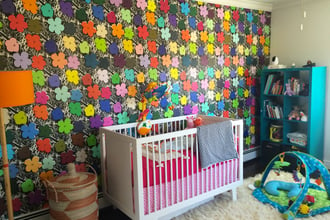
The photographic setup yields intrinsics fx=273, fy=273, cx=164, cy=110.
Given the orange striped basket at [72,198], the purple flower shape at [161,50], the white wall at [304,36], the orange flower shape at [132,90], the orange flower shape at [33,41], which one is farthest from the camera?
the white wall at [304,36]

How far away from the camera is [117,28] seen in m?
2.58

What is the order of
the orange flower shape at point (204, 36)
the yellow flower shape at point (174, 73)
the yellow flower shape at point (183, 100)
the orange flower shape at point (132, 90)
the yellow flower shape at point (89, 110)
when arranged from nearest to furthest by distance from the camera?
the yellow flower shape at point (89, 110), the orange flower shape at point (132, 90), the yellow flower shape at point (174, 73), the yellow flower shape at point (183, 100), the orange flower shape at point (204, 36)

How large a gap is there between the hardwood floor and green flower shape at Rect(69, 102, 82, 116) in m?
0.94

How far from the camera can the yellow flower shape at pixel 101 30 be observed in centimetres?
247

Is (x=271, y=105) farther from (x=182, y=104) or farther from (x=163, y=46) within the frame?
(x=163, y=46)

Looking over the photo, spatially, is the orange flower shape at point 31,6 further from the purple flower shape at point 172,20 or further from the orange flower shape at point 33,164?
the purple flower shape at point 172,20

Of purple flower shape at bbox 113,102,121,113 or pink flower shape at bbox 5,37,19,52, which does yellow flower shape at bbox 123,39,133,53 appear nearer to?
purple flower shape at bbox 113,102,121,113

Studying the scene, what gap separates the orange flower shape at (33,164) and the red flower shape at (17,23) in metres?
1.02

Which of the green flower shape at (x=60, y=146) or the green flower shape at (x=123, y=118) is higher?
the green flower shape at (x=123, y=118)

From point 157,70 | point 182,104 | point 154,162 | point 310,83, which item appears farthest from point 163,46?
point 310,83

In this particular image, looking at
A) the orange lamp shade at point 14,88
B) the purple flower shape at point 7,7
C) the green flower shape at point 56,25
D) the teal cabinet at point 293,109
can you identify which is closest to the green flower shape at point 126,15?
the green flower shape at point 56,25

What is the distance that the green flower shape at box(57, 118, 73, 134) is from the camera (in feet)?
7.66

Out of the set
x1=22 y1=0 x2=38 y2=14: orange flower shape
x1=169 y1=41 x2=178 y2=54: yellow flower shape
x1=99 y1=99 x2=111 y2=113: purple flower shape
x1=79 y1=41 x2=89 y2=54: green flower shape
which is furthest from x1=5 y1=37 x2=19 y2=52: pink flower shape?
x1=169 y1=41 x2=178 y2=54: yellow flower shape

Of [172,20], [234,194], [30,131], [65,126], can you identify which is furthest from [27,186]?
[172,20]
